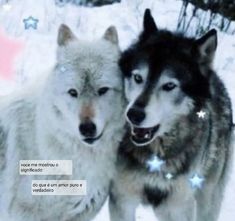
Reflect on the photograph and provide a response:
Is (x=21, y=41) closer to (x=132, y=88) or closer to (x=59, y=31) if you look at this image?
(x=59, y=31)

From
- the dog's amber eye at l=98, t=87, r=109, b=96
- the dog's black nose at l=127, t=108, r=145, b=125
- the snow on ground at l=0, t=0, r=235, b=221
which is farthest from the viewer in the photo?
the snow on ground at l=0, t=0, r=235, b=221

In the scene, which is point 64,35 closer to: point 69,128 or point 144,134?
point 69,128

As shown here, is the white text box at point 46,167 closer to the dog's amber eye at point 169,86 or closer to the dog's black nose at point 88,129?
the dog's black nose at point 88,129

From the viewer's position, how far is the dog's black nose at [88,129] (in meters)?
1.93

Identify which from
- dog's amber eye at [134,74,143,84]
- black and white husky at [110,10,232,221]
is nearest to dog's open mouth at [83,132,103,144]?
black and white husky at [110,10,232,221]

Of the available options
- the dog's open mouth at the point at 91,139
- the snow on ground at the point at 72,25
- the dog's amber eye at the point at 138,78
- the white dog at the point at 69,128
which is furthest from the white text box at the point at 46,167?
the dog's amber eye at the point at 138,78

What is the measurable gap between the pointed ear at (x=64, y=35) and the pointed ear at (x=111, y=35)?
0.11 metres

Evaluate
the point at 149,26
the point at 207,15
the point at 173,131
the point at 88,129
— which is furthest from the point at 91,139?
the point at 207,15

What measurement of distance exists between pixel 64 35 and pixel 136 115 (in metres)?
0.38

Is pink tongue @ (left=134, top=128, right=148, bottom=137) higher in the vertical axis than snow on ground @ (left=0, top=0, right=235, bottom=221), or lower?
lower

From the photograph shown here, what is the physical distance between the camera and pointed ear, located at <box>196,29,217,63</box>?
6.31ft

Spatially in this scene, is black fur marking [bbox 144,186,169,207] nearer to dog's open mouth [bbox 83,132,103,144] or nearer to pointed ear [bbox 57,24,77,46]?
dog's open mouth [bbox 83,132,103,144]

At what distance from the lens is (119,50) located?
2033 millimetres

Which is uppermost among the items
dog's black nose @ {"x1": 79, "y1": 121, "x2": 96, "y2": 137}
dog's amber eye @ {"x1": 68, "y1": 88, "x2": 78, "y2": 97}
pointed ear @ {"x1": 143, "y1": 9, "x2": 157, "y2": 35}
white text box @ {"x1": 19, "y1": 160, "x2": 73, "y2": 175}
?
pointed ear @ {"x1": 143, "y1": 9, "x2": 157, "y2": 35}
